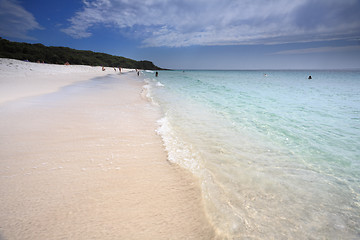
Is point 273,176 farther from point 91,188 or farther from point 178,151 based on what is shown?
point 91,188

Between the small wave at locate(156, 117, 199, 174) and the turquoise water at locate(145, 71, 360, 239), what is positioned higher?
the turquoise water at locate(145, 71, 360, 239)

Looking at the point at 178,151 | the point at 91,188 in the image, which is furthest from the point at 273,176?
the point at 91,188

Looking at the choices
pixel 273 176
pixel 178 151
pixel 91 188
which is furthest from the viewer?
pixel 178 151

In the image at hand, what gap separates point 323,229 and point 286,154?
2239 millimetres

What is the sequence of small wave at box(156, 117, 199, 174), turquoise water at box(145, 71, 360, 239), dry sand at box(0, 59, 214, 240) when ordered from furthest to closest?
small wave at box(156, 117, 199, 174) < turquoise water at box(145, 71, 360, 239) < dry sand at box(0, 59, 214, 240)

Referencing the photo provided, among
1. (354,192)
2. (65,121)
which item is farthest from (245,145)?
(65,121)

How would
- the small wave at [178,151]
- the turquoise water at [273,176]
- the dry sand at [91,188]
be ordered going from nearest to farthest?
the dry sand at [91,188] < the turquoise water at [273,176] < the small wave at [178,151]

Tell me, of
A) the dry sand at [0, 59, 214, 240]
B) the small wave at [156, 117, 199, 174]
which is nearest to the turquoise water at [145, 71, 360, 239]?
the small wave at [156, 117, 199, 174]

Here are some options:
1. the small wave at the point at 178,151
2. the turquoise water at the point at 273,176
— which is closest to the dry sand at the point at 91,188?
the small wave at the point at 178,151

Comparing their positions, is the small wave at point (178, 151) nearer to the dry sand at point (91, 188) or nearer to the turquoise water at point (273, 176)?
the turquoise water at point (273, 176)

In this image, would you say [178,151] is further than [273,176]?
Yes

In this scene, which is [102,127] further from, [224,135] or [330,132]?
[330,132]

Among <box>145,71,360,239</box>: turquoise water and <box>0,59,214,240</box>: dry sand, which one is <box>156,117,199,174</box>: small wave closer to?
<box>145,71,360,239</box>: turquoise water

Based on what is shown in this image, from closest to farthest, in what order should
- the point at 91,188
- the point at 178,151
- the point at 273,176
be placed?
the point at 91,188 < the point at 273,176 < the point at 178,151
